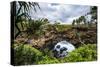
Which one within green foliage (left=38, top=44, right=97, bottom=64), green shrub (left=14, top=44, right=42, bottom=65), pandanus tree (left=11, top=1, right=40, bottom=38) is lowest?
green foliage (left=38, top=44, right=97, bottom=64)

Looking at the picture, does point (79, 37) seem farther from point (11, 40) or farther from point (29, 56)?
point (11, 40)

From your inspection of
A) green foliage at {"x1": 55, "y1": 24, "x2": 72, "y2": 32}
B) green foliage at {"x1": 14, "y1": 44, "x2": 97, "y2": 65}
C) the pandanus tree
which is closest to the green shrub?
green foliage at {"x1": 14, "y1": 44, "x2": 97, "y2": 65}

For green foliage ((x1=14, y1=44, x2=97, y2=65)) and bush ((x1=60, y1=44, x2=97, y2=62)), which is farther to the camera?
bush ((x1=60, y1=44, x2=97, y2=62))

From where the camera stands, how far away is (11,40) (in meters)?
2.29

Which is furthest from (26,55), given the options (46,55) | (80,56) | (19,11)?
(80,56)

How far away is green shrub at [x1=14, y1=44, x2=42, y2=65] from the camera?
90.1 inches

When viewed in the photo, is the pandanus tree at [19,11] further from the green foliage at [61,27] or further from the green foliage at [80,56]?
the green foliage at [80,56]

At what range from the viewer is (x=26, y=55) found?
234 centimetres

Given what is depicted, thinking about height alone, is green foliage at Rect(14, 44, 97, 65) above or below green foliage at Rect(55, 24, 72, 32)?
below

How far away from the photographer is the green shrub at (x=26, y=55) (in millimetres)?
2287

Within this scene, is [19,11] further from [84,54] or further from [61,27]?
[84,54]

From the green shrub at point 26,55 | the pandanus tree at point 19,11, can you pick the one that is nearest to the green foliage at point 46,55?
the green shrub at point 26,55

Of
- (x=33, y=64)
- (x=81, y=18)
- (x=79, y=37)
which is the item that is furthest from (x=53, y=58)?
(x=81, y=18)

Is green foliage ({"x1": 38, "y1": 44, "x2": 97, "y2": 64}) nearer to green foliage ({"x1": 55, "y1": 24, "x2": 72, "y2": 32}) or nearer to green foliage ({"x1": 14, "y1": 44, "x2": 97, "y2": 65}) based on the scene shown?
green foliage ({"x1": 14, "y1": 44, "x2": 97, "y2": 65})
